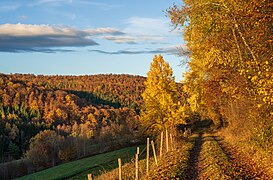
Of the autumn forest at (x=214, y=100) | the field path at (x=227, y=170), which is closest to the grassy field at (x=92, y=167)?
the autumn forest at (x=214, y=100)

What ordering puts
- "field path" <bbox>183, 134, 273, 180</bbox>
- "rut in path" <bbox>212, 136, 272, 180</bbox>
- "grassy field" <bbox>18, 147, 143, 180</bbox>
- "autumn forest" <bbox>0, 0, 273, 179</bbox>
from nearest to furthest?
"autumn forest" <bbox>0, 0, 273, 179</bbox> → "rut in path" <bbox>212, 136, 272, 180</bbox> → "field path" <bbox>183, 134, 273, 180</bbox> → "grassy field" <bbox>18, 147, 143, 180</bbox>

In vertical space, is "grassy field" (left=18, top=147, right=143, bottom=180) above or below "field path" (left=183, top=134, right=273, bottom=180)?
below

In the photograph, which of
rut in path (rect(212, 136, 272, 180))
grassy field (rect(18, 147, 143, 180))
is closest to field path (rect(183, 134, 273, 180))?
rut in path (rect(212, 136, 272, 180))

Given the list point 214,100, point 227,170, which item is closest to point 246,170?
point 227,170

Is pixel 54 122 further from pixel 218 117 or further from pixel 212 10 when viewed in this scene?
pixel 212 10

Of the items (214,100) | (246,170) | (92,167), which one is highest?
(214,100)

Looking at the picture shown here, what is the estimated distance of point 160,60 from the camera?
41.2 m

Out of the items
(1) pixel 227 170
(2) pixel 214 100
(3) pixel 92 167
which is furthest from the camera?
(3) pixel 92 167

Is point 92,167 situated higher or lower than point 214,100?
lower

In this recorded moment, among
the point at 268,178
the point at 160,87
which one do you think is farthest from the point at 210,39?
the point at 160,87

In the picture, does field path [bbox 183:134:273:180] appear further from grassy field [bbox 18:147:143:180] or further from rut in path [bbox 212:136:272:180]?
grassy field [bbox 18:147:143:180]

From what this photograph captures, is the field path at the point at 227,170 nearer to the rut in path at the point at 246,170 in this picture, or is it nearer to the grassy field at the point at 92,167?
the rut in path at the point at 246,170

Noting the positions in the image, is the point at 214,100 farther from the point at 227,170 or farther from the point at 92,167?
the point at 227,170

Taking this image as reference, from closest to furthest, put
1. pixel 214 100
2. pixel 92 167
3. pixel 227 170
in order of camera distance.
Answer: pixel 227 170, pixel 214 100, pixel 92 167
